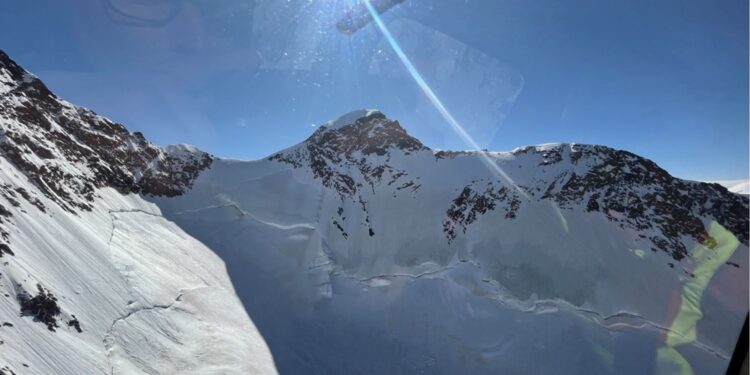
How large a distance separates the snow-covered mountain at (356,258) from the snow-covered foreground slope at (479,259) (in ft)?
0.49

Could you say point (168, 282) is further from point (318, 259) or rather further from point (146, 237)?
point (318, 259)

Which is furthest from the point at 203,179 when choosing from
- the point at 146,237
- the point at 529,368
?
the point at 529,368

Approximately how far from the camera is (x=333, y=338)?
27094mm

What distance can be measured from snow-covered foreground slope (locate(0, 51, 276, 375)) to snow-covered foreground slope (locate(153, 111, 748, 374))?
3.06m

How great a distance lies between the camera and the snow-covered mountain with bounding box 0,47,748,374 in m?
18.7

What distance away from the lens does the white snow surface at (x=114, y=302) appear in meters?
13.6

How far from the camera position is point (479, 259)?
33531 mm

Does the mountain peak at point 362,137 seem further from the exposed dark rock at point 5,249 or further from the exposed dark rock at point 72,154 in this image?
the exposed dark rock at point 5,249

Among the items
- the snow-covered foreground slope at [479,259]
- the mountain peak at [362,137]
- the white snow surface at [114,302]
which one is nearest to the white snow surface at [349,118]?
the mountain peak at [362,137]

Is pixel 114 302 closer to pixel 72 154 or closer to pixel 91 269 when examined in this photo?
pixel 91 269

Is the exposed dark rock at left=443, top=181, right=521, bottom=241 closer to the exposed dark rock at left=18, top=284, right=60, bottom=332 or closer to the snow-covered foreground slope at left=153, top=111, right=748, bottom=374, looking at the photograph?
the snow-covered foreground slope at left=153, top=111, right=748, bottom=374

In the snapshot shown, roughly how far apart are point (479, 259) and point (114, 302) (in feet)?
83.6

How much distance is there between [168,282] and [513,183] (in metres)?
29.7

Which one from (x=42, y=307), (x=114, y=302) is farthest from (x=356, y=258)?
(x=42, y=307)
